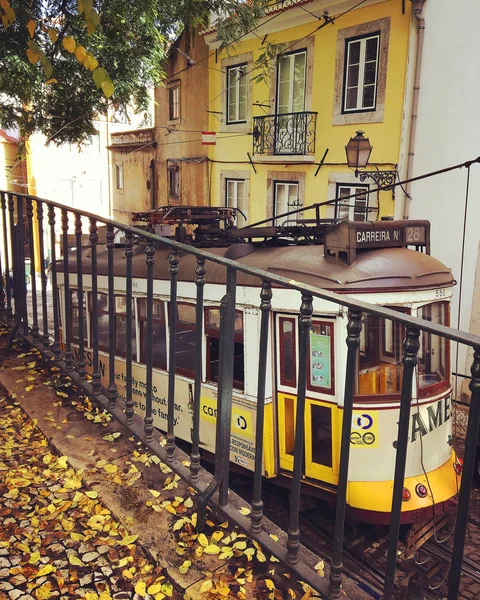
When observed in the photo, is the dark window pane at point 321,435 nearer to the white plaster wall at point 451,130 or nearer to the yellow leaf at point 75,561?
the yellow leaf at point 75,561

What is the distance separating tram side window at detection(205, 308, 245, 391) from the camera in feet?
20.8

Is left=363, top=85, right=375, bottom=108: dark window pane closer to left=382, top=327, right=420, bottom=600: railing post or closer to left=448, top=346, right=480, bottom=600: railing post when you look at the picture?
left=382, top=327, right=420, bottom=600: railing post

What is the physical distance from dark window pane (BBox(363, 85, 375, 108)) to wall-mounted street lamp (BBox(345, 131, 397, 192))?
4.21ft

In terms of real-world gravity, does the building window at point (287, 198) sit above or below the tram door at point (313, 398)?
above

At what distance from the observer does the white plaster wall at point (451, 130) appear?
32.5 feet

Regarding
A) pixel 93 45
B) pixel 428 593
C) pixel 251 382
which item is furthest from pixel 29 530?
pixel 93 45

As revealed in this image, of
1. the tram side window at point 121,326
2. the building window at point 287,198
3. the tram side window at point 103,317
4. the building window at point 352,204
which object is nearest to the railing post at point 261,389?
the tram side window at point 121,326

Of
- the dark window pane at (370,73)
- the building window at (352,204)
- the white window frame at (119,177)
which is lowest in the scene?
the building window at (352,204)

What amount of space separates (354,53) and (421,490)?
A: 9.93m

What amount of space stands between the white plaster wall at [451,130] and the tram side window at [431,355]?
4621mm

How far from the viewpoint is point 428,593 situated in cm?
544

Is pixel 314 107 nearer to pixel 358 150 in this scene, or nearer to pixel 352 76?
pixel 352 76

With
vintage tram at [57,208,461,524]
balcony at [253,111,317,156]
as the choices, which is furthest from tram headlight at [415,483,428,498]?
balcony at [253,111,317,156]

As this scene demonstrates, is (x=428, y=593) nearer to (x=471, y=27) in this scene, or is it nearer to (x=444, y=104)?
(x=444, y=104)
